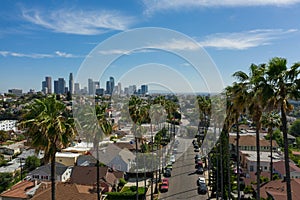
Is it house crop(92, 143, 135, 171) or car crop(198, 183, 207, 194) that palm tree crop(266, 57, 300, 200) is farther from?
house crop(92, 143, 135, 171)

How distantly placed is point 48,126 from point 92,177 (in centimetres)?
1758

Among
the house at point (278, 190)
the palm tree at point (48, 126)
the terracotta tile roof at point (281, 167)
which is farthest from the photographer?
the terracotta tile roof at point (281, 167)

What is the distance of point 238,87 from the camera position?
13391 millimetres

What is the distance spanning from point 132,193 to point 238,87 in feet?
50.2

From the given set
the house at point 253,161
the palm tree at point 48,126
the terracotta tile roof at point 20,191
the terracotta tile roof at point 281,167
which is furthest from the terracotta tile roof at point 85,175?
the terracotta tile roof at point 281,167

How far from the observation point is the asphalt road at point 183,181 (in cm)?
2281

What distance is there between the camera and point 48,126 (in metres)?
9.04

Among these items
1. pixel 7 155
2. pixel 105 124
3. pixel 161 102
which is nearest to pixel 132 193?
pixel 105 124

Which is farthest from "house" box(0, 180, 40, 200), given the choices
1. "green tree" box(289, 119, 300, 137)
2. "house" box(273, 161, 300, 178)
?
"green tree" box(289, 119, 300, 137)

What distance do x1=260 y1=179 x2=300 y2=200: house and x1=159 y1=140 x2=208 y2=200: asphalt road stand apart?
4.99 metres

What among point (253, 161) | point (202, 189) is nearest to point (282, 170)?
point (253, 161)

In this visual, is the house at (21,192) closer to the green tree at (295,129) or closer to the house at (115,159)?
the house at (115,159)

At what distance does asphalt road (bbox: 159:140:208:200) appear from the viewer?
22.8 m

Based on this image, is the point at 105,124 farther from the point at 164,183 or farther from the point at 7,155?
the point at 7,155
